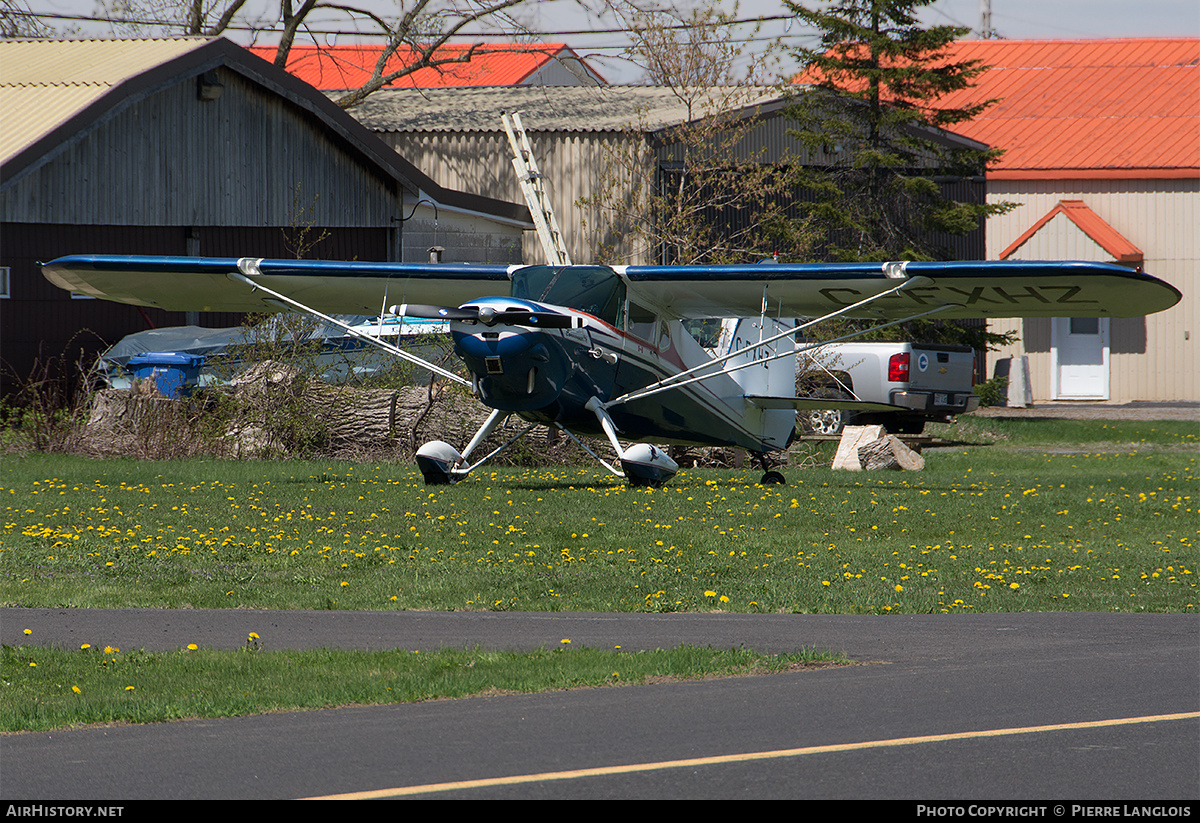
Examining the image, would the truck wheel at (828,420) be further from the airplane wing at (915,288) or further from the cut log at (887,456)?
the airplane wing at (915,288)

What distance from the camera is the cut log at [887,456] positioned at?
2188 cm

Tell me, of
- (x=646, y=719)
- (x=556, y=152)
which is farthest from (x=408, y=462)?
(x=646, y=719)

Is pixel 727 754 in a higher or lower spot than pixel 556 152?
lower

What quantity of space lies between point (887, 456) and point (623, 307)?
683 cm

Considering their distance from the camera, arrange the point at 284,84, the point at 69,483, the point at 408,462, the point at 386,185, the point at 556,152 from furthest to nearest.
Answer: the point at 556,152 → the point at 386,185 → the point at 284,84 → the point at 408,462 → the point at 69,483

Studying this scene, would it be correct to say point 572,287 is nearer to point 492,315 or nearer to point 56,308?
point 492,315

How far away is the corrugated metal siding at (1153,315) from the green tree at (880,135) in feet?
15.0

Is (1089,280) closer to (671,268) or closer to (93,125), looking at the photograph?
(671,268)

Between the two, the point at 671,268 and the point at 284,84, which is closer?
the point at 671,268

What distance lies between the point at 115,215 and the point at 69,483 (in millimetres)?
9202

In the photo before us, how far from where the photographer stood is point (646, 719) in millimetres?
6246

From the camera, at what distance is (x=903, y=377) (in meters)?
24.5

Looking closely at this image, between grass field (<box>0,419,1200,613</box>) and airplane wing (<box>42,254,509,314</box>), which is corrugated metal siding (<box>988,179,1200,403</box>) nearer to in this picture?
grass field (<box>0,419,1200,613</box>)

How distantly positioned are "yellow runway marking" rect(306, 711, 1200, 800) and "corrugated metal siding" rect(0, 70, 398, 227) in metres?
19.9
